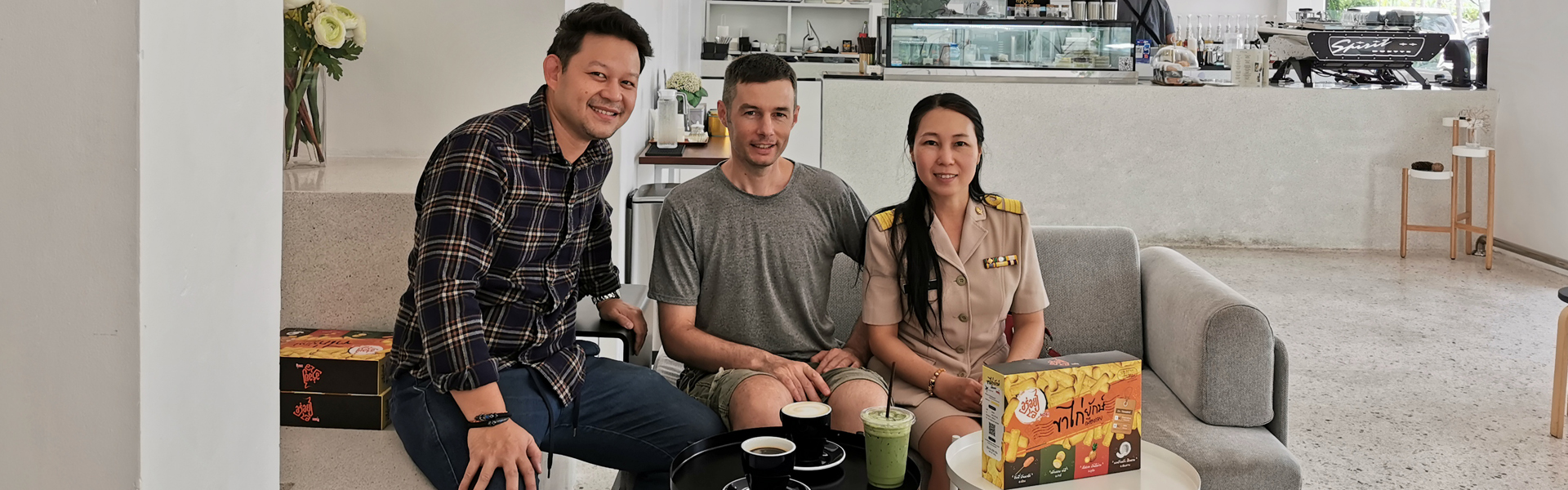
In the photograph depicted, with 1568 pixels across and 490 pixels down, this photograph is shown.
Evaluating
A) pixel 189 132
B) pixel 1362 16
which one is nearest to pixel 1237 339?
pixel 189 132

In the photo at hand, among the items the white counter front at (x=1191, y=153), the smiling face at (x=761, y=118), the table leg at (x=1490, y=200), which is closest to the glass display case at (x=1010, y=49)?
the white counter front at (x=1191, y=153)

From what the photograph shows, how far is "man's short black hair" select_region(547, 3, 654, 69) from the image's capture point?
1.88 meters

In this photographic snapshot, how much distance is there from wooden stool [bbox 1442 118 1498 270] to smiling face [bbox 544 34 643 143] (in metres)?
5.41

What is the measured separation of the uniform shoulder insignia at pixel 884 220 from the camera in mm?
2197

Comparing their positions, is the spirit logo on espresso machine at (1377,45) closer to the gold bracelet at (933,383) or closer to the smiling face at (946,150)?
the smiling face at (946,150)

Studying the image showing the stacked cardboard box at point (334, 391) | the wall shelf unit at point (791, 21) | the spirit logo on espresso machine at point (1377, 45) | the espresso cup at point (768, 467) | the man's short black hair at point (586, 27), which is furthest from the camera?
the wall shelf unit at point (791, 21)

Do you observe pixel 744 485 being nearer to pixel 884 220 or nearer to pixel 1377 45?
pixel 884 220

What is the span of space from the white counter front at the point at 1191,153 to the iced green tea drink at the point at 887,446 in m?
4.89

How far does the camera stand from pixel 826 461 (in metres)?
1.64

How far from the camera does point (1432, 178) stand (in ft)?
20.1

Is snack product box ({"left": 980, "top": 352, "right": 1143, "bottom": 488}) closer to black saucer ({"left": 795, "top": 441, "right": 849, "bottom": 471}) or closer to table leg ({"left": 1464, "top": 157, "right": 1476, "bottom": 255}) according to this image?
black saucer ({"left": 795, "top": 441, "right": 849, "bottom": 471})

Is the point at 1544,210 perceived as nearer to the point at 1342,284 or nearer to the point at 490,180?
the point at 1342,284

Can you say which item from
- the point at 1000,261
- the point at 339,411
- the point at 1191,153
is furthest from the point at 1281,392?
the point at 1191,153

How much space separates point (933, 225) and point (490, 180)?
2.86ft
